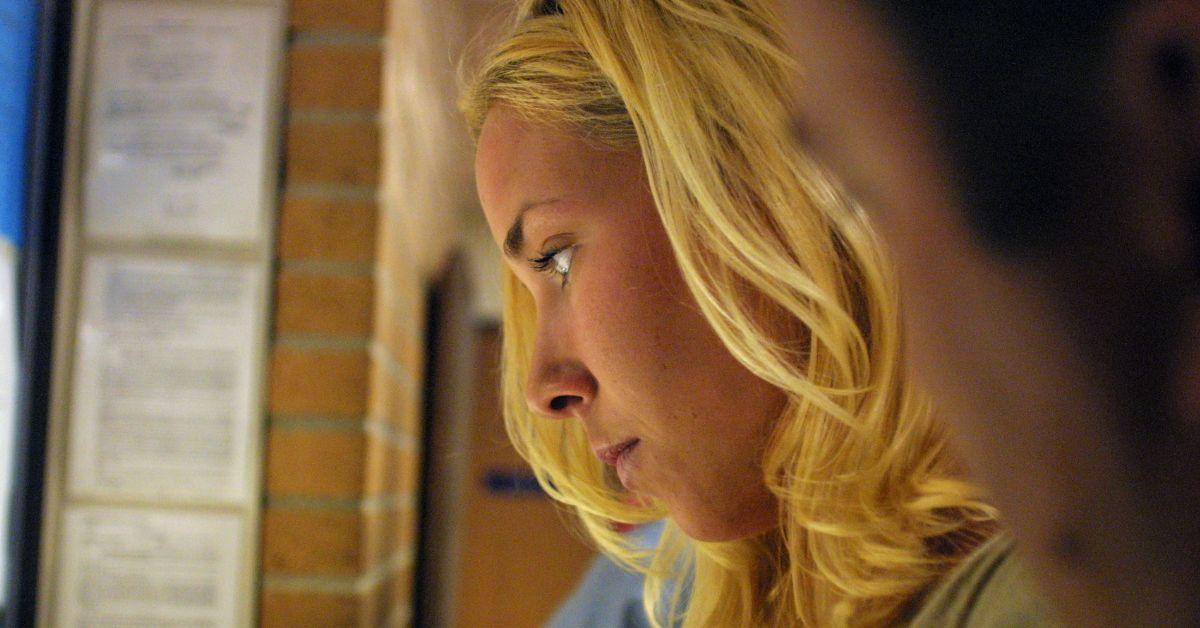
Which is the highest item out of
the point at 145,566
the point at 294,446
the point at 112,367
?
the point at 112,367

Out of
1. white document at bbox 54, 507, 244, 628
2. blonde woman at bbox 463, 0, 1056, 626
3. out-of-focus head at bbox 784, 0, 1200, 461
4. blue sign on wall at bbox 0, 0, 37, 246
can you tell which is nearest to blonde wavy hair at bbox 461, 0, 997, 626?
blonde woman at bbox 463, 0, 1056, 626

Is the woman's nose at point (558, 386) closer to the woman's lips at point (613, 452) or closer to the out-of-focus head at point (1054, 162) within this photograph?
the woman's lips at point (613, 452)

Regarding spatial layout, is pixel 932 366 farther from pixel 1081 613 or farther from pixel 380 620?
pixel 380 620

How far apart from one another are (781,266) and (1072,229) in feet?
1.31

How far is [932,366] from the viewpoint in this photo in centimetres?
14

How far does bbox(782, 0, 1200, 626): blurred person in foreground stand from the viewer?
124 millimetres

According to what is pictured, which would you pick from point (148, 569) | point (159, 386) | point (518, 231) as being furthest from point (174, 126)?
point (518, 231)

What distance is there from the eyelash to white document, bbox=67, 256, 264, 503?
35.3 inches

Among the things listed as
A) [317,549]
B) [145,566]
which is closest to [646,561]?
[317,549]

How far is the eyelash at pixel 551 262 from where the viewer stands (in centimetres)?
57

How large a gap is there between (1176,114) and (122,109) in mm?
1469

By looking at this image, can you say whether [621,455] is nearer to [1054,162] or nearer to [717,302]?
[717,302]

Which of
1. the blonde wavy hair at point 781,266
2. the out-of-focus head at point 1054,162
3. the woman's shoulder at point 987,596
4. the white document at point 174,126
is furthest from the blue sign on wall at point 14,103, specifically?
the out-of-focus head at point 1054,162

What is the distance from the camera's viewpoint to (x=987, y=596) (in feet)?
1.26
